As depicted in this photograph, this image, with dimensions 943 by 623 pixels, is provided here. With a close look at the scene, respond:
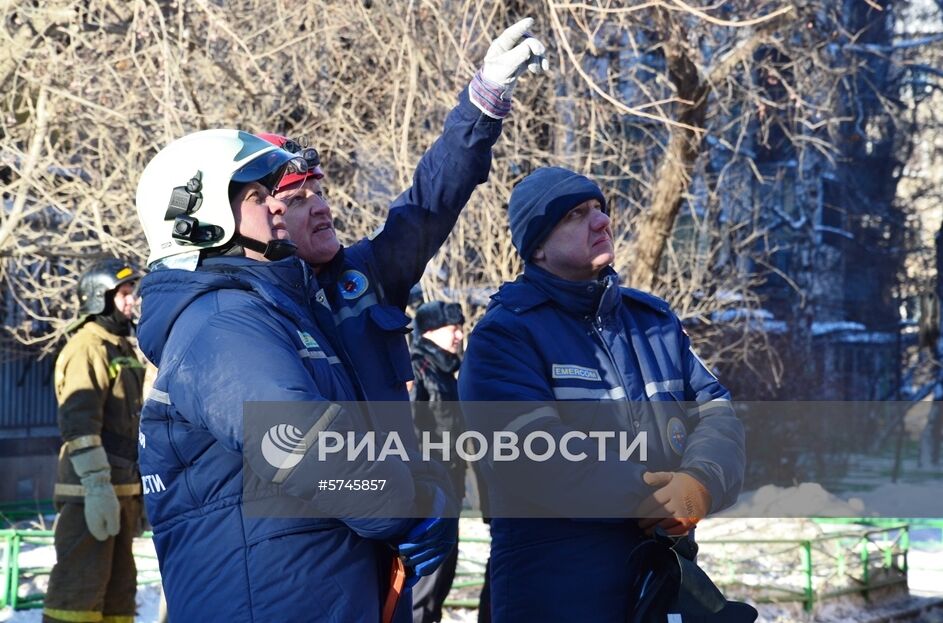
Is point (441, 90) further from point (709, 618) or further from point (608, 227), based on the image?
point (709, 618)

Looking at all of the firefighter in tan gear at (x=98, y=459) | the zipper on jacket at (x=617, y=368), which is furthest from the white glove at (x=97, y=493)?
the zipper on jacket at (x=617, y=368)

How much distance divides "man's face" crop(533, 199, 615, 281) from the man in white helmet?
2.99 ft

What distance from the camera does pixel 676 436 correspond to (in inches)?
139

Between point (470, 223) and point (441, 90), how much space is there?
55.6 inches

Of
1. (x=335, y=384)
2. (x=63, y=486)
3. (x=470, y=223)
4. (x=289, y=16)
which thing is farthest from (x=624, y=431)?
(x=470, y=223)

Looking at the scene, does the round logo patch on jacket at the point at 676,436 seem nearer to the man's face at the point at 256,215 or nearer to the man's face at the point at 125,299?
the man's face at the point at 256,215

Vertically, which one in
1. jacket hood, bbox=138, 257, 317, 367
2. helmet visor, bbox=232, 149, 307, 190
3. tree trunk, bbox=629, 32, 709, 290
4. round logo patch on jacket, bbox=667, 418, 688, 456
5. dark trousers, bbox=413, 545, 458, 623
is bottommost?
dark trousers, bbox=413, 545, 458, 623

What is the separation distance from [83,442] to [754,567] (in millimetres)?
5012

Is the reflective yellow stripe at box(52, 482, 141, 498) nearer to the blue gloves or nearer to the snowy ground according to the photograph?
the snowy ground

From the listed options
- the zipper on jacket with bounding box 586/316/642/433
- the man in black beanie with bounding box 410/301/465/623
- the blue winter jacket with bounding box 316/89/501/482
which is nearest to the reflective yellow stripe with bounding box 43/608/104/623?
the man in black beanie with bounding box 410/301/465/623

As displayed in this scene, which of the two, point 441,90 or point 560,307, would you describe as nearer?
point 560,307

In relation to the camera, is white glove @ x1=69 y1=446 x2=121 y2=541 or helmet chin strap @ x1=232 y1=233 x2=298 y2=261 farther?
white glove @ x1=69 y1=446 x2=121 y2=541

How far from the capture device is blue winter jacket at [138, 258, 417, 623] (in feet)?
8.59

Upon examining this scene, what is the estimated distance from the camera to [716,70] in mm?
10703
